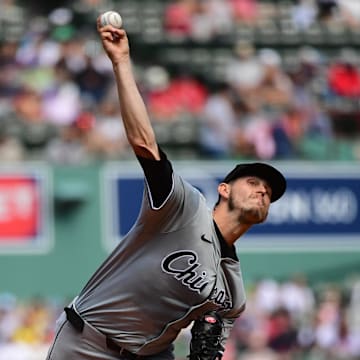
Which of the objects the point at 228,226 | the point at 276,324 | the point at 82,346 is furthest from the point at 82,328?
the point at 276,324

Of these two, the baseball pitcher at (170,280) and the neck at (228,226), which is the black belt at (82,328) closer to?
the baseball pitcher at (170,280)

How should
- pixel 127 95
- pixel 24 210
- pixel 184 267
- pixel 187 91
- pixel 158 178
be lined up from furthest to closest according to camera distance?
pixel 187 91 → pixel 24 210 → pixel 184 267 → pixel 158 178 → pixel 127 95

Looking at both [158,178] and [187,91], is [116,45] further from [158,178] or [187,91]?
[187,91]

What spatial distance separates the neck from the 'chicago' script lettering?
0.66ft

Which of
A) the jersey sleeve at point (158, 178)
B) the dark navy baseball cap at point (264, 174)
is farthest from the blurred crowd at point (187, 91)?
the jersey sleeve at point (158, 178)

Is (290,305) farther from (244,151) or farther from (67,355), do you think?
(67,355)

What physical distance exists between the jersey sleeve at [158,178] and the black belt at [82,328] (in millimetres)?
691

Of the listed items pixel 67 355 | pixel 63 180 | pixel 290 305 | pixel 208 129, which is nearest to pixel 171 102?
pixel 208 129

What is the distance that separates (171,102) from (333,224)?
2.53 m

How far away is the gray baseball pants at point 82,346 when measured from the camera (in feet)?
15.1

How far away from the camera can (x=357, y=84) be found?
13.9 meters

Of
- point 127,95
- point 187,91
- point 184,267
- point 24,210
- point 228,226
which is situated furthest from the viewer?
point 187,91

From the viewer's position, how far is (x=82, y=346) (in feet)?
15.2

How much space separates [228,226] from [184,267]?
28 cm
